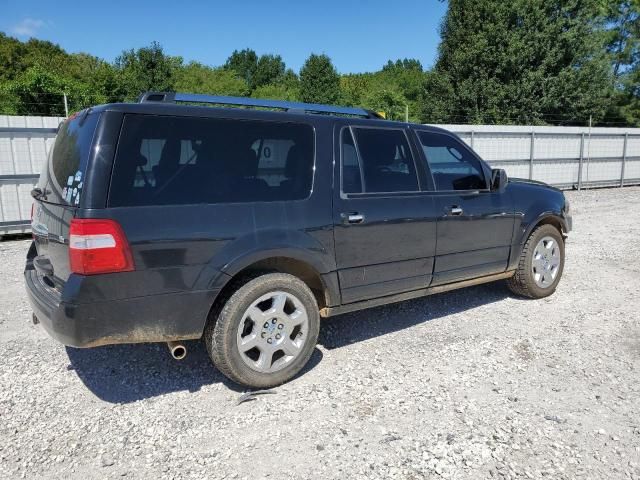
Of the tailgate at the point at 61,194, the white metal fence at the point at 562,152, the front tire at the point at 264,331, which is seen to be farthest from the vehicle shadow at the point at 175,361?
the white metal fence at the point at 562,152

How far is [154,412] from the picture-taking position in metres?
3.10

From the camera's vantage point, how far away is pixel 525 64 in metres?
28.4

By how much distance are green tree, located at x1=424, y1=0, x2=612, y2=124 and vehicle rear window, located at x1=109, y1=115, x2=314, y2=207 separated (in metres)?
28.0

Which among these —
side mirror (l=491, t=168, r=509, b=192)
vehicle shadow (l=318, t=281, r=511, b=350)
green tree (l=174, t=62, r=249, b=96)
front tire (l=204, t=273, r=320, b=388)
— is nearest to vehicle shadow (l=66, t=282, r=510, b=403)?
vehicle shadow (l=318, t=281, r=511, b=350)

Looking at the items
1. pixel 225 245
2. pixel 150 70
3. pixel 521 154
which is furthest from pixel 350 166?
pixel 150 70

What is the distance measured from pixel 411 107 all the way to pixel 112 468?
1576 inches

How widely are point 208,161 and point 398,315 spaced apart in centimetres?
256

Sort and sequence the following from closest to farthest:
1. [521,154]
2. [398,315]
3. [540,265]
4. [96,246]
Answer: [96,246], [398,315], [540,265], [521,154]

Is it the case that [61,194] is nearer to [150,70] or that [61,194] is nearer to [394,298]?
[394,298]

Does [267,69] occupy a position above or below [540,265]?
above

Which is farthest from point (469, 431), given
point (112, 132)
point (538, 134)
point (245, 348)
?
point (538, 134)

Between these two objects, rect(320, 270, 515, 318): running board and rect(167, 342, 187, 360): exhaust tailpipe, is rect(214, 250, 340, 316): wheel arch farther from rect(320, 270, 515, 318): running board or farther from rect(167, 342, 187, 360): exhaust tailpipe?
rect(167, 342, 187, 360): exhaust tailpipe

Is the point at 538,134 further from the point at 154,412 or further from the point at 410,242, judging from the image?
the point at 154,412

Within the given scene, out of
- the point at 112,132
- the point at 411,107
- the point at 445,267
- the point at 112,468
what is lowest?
the point at 112,468
